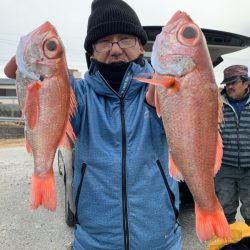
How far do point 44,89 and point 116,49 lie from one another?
756mm

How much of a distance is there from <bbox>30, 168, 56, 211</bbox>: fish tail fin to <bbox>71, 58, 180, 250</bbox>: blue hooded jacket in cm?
48

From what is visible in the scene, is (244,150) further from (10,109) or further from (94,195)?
(10,109)

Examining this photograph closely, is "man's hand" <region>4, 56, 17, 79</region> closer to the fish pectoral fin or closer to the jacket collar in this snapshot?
the fish pectoral fin

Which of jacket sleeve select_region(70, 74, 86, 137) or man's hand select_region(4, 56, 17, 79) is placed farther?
jacket sleeve select_region(70, 74, 86, 137)

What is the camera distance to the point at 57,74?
1.82 metres

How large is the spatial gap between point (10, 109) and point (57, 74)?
22.2 m

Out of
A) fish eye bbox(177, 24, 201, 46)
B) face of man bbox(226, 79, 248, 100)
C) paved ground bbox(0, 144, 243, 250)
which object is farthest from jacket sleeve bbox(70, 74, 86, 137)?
face of man bbox(226, 79, 248, 100)

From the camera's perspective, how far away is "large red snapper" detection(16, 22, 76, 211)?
71.5 inches

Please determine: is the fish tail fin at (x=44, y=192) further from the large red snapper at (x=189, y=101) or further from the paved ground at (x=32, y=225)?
the paved ground at (x=32, y=225)

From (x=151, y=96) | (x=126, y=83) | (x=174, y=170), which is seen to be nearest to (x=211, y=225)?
(x=174, y=170)

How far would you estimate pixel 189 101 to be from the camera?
1.76 m

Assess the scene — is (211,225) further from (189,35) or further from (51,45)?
(51,45)

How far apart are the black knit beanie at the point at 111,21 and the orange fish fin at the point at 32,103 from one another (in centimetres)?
83

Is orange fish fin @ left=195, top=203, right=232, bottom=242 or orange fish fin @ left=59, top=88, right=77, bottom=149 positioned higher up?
orange fish fin @ left=59, top=88, right=77, bottom=149
